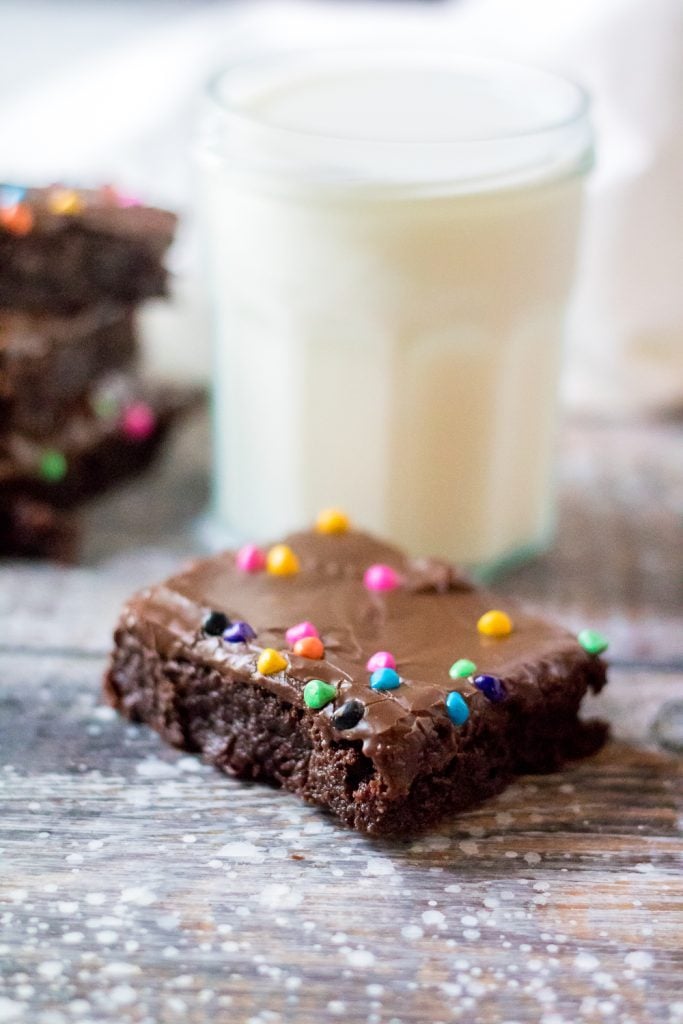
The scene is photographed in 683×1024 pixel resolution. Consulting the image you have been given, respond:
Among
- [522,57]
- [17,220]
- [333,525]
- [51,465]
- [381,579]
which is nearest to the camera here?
[381,579]

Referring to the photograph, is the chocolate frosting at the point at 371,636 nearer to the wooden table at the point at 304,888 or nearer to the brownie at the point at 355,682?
the brownie at the point at 355,682

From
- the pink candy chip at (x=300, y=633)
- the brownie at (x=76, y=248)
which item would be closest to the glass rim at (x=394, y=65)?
the brownie at (x=76, y=248)

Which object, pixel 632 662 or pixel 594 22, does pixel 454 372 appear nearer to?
pixel 632 662

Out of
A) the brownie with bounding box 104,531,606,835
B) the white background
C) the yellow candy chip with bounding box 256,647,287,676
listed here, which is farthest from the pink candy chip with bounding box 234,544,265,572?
the white background

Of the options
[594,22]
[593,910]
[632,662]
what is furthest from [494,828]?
[594,22]

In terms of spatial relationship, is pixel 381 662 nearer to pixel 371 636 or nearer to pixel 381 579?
pixel 371 636

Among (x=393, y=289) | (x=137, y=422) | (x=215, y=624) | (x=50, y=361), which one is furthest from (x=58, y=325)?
(x=215, y=624)

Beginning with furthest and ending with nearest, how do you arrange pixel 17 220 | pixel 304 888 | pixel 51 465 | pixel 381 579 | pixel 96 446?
Answer: pixel 96 446 → pixel 51 465 → pixel 17 220 → pixel 381 579 → pixel 304 888
